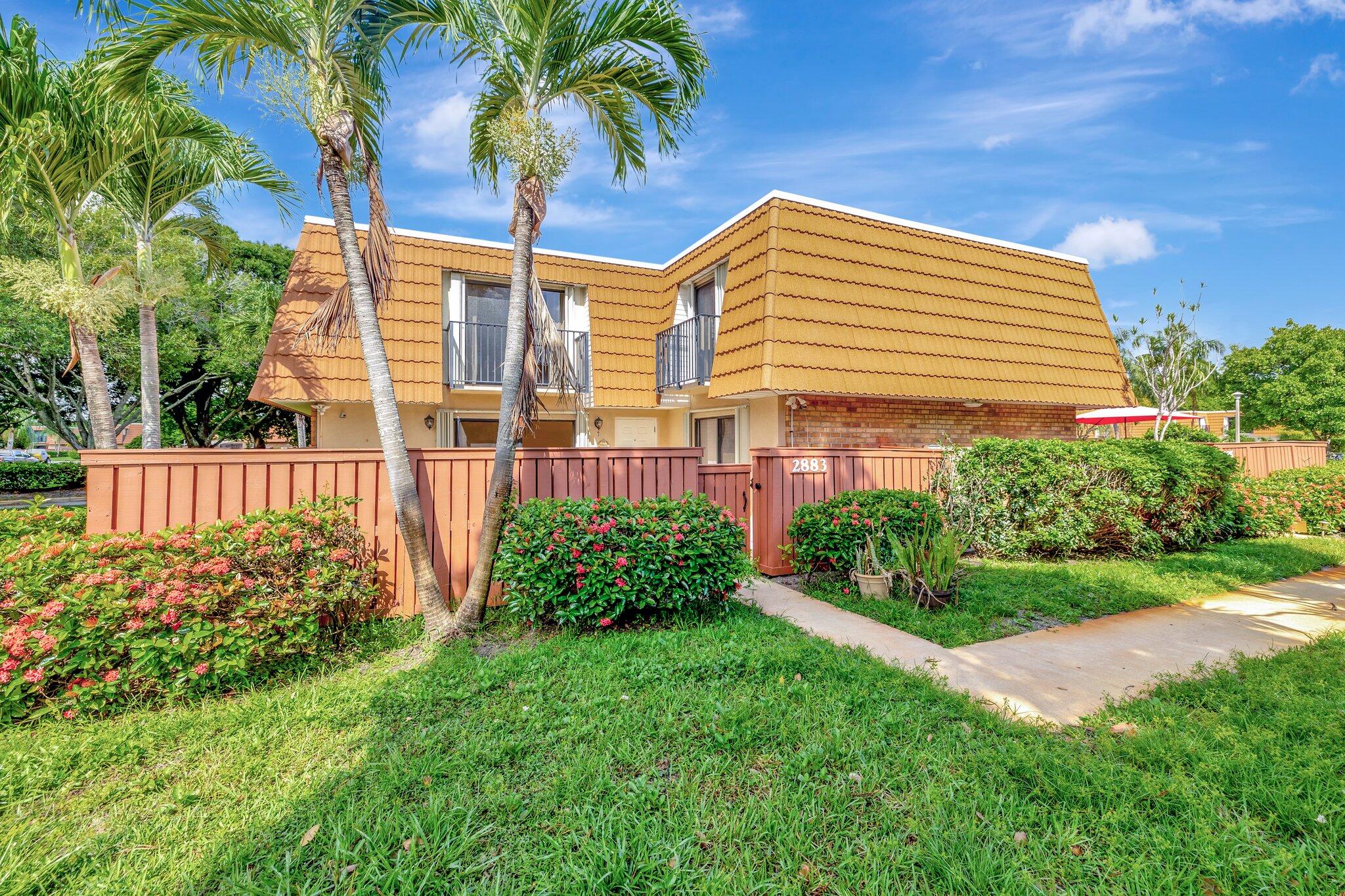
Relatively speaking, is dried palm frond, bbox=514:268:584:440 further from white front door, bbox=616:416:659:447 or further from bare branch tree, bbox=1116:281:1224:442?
bare branch tree, bbox=1116:281:1224:442

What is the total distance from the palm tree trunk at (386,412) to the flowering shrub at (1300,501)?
39.9ft

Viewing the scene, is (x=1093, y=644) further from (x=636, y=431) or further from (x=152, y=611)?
(x=636, y=431)

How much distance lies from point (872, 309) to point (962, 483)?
153 inches

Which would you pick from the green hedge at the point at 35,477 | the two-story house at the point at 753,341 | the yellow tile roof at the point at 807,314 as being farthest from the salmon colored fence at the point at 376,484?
the green hedge at the point at 35,477

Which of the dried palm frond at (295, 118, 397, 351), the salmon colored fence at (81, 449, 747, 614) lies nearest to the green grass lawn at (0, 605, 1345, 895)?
the salmon colored fence at (81, 449, 747, 614)

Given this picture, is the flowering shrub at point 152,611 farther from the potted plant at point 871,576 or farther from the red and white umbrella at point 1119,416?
the red and white umbrella at point 1119,416

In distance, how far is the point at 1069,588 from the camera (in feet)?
19.0

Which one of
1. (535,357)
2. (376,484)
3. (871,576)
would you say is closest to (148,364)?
(376,484)

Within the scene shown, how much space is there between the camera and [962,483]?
25.7 ft

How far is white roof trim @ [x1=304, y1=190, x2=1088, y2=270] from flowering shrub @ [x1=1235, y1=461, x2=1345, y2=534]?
6.44m

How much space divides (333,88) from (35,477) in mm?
32944

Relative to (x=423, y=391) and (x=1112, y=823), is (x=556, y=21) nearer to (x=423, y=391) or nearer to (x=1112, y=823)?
(x=1112, y=823)

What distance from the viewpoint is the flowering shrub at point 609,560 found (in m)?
4.53

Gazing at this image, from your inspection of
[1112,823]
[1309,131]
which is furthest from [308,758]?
[1309,131]
